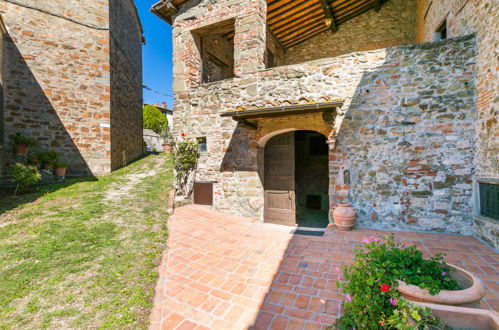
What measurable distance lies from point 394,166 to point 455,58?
8.19 ft

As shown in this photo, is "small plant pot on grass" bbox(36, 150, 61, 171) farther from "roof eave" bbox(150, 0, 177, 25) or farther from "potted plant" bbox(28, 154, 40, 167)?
"roof eave" bbox(150, 0, 177, 25)

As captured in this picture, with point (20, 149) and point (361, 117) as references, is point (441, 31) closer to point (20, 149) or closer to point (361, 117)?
point (361, 117)

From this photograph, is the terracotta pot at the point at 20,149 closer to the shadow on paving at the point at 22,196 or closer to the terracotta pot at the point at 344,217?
the shadow on paving at the point at 22,196

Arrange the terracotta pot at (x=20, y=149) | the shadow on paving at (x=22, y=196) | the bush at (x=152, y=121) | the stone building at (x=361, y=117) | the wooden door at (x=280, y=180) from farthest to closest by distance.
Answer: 1. the bush at (x=152, y=121)
2. the terracotta pot at (x=20, y=149)
3. the wooden door at (x=280, y=180)
4. the shadow on paving at (x=22, y=196)
5. the stone building at (x=361, y=117)

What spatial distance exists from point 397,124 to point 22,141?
36.4 ft

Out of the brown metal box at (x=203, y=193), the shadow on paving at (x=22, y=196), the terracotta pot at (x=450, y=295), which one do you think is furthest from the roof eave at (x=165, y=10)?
the terracotta pot at (x=450, y=295)

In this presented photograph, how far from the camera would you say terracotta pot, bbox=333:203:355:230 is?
4.92m

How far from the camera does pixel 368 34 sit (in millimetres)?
9016

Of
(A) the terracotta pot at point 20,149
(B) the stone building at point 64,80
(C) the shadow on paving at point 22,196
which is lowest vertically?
(C) the shadow on paving at point 22,196

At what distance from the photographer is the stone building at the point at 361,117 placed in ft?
14.4

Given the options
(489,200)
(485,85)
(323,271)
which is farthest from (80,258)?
(485,85)

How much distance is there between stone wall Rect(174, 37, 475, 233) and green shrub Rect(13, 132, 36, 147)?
769 centimetres

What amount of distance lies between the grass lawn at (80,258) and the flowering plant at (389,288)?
2128 mm

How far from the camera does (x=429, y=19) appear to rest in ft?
22.0
